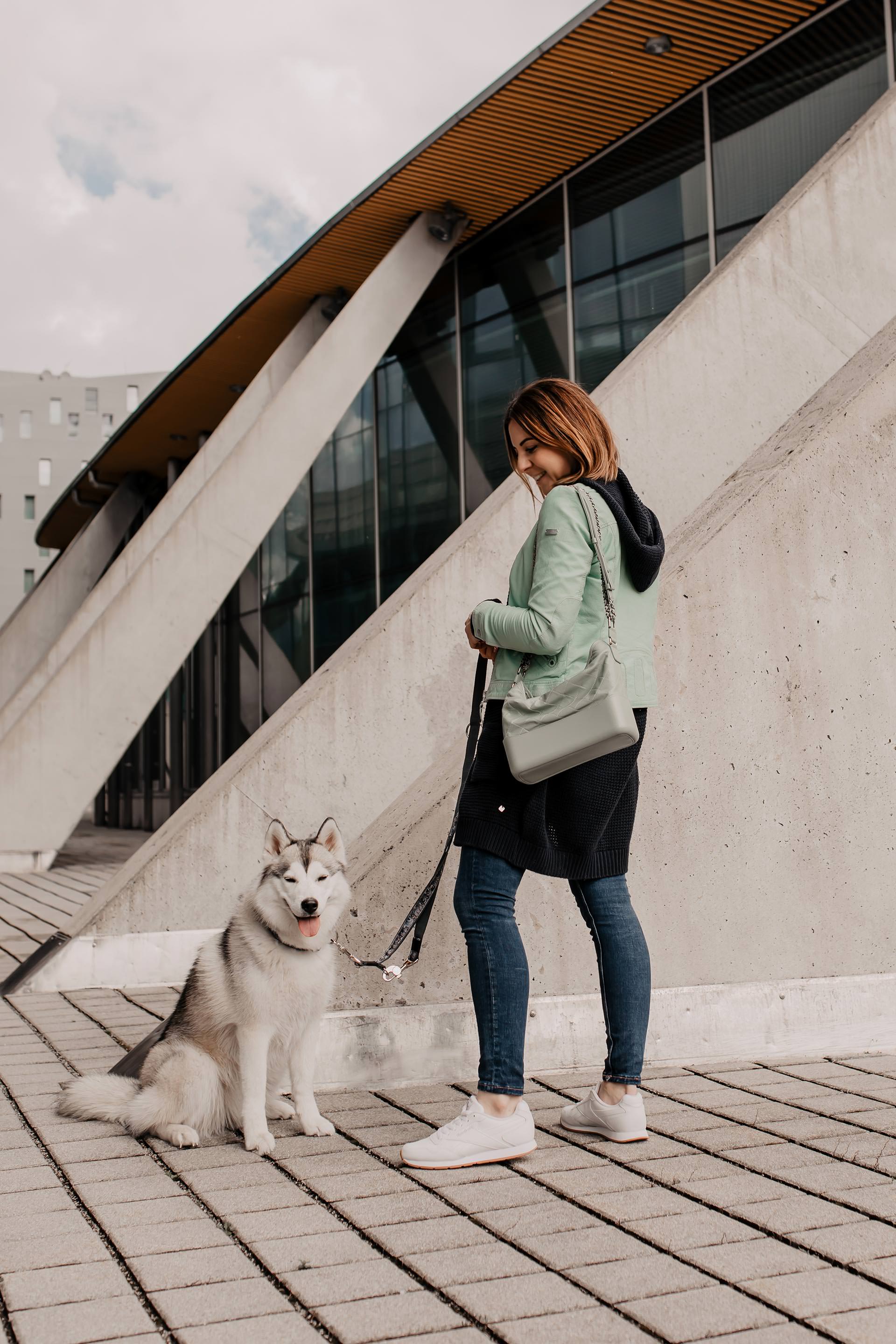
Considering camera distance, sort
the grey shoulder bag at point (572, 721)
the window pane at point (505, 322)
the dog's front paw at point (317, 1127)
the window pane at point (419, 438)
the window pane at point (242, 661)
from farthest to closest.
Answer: the window pane at point (242, 661) < the window pane at point (419, 438) < the window pane at point (505, 322) < the dog's front paw at point (317, 1127) < the grey shoulder bag at point (572, 721)

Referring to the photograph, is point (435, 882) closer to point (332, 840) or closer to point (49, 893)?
point (332, 840)

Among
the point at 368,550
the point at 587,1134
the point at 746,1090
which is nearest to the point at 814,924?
the point at 746,1090

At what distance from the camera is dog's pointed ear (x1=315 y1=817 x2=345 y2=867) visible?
3742 mm

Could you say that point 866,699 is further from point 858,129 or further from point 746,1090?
point 858,129

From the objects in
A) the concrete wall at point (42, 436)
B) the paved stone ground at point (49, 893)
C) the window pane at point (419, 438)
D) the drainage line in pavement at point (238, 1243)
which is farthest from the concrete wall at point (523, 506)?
the concrete wall at point (42, 436)

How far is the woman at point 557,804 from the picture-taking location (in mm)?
A: 3191

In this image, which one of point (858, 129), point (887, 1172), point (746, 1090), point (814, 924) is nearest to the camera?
point (887, 1172)

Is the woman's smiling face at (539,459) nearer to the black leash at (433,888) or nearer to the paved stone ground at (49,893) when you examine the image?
the black leash at (433,888)

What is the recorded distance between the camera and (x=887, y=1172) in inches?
119

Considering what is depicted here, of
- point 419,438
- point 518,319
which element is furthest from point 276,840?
point 419,438

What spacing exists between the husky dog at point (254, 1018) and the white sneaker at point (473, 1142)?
0.49 metres

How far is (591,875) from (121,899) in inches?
153

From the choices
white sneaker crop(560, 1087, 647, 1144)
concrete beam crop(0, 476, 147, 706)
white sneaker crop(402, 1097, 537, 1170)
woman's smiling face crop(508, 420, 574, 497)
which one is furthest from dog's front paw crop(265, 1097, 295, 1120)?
concrete beam crop(0, 476, 147, 706)

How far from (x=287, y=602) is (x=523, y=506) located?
9.85 meters
